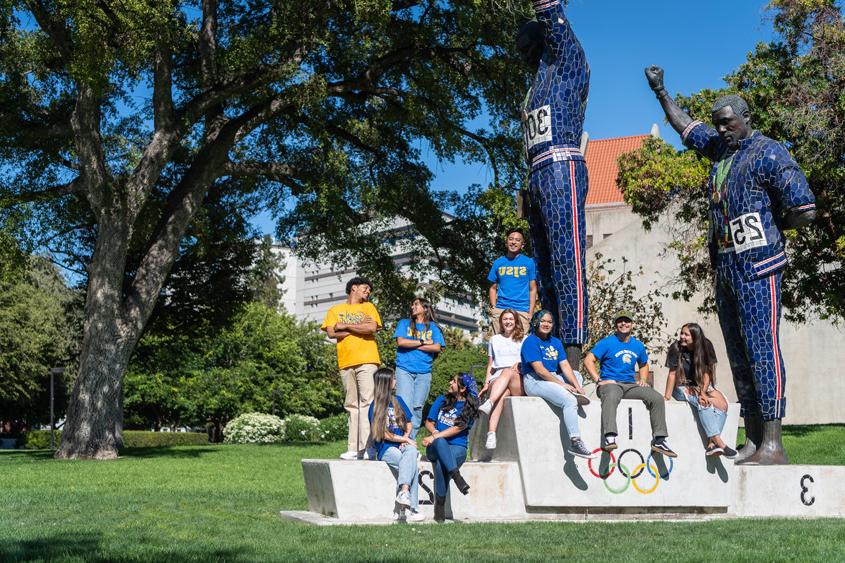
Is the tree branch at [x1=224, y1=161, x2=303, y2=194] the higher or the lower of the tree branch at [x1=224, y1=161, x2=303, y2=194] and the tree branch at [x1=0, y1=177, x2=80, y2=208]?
the higher

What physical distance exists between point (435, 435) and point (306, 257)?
15556mm

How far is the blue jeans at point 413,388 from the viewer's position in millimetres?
11125

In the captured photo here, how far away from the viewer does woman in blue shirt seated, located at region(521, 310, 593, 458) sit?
31.5 feet

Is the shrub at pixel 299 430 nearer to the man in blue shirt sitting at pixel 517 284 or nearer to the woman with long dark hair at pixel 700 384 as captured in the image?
the man in blue shirt sitting at pixel 517 284

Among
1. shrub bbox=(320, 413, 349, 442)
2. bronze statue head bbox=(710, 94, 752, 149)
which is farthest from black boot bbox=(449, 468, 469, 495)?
shrub bbox=(320, 413, 349, 442)

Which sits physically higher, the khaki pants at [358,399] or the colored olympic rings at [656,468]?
the khaki pants at [358,399]

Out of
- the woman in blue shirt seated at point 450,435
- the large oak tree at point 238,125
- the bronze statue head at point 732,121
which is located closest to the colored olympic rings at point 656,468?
the woman in blue shirt seated at point 450,435

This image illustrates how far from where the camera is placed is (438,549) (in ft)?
23.6

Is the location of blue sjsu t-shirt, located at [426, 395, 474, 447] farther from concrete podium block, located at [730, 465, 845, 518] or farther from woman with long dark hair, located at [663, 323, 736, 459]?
concrete podium block, located at [730, 465, 845, 518]

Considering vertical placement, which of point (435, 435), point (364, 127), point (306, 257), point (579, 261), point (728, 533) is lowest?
point (728, 533)

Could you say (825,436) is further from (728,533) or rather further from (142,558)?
(142,558)

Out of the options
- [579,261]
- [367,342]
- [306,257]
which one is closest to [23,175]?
[306,257]

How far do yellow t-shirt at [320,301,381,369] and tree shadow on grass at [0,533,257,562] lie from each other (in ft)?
12.2

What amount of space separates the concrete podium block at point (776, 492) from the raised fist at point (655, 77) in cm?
402
